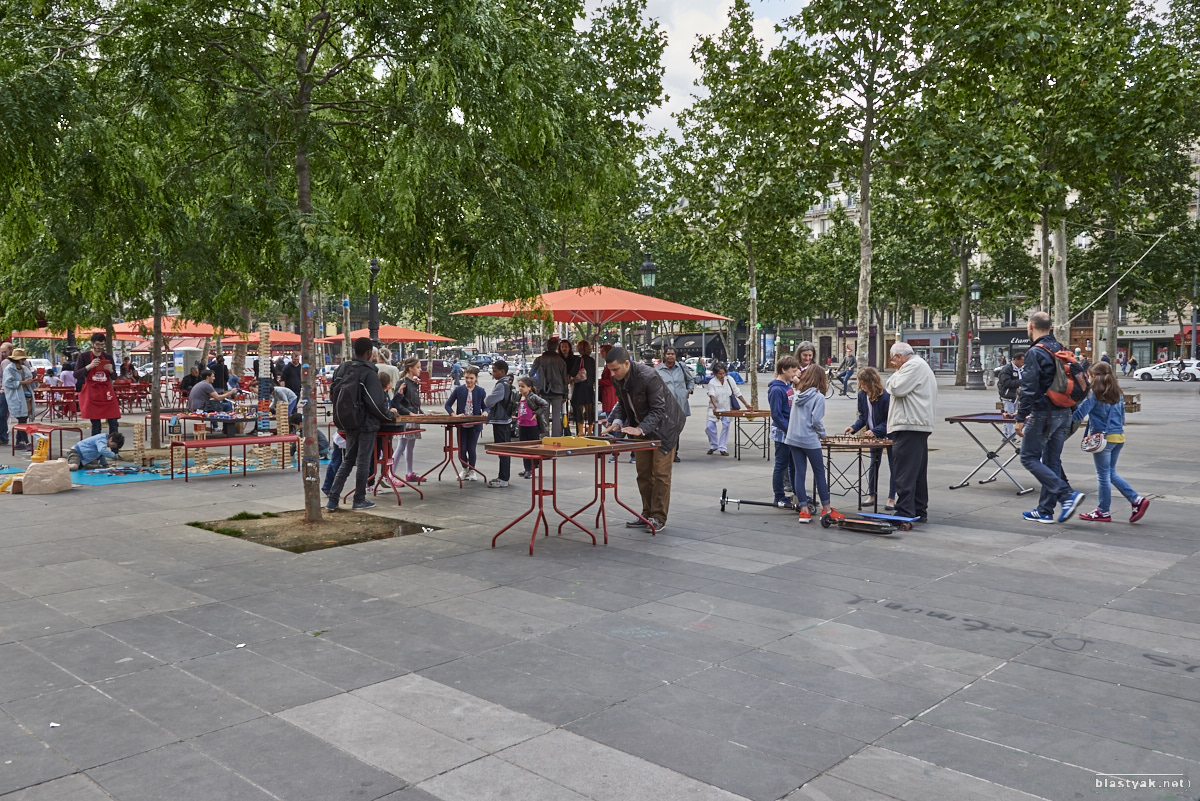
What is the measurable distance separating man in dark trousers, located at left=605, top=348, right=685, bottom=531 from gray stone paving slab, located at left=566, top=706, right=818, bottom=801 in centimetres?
438

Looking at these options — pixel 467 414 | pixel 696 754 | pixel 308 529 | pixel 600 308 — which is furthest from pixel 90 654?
pixel 600 308

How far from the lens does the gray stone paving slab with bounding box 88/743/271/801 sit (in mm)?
3389

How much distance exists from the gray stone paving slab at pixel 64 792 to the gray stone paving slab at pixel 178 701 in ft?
1.55

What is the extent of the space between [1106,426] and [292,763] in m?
7.93

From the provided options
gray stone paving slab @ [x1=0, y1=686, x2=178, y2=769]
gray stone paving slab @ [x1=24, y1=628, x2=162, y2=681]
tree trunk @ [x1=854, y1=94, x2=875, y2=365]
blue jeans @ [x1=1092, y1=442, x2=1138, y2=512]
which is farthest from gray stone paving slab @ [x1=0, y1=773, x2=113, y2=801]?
tree trunk @ [x1=854, y1=94, x2=875, y2=365]

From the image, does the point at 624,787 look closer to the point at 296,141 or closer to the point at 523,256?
the point at 523,256

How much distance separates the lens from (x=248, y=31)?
8195 millimetres

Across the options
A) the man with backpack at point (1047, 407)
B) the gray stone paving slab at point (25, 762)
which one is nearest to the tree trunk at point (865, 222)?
the man with backpack at point (1047, 407)

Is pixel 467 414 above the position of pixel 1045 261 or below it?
below

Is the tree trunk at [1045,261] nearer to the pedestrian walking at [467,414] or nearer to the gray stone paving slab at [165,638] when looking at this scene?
the pedestrian walking at [467,414]

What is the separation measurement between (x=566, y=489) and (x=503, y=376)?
1957 mm

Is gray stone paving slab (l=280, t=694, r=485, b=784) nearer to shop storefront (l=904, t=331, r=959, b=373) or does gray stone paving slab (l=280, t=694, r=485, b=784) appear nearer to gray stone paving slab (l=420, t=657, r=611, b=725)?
gray stone paving slab (l=420, t=657, r=611, b=725)

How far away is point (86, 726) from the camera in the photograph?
4027 millimetres

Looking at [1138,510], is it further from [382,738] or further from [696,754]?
[382,738]
